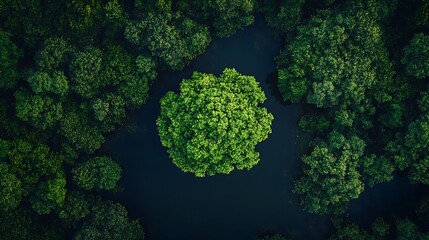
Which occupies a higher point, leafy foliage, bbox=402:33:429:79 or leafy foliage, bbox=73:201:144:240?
leafy foliage, bbox=402:33:429:79

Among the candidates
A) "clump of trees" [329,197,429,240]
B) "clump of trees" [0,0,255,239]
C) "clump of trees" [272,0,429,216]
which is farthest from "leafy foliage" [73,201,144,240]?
"clump of trees" [329,197,429,240]

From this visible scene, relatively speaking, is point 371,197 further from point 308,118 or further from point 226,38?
point 226,38

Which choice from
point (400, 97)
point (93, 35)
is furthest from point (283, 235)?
point (93, 35)

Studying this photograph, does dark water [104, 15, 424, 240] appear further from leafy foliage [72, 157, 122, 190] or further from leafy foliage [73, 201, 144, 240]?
leafy foliage [72, 157, 122, 190]

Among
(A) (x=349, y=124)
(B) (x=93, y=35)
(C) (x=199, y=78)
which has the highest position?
(B) (x=93, y=35)

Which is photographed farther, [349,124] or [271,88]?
[271,88]

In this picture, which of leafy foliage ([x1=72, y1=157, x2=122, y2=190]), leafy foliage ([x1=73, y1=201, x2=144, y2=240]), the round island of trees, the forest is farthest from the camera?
leafy foliage ([x1=72, y1=157, x2=122, y2=190])

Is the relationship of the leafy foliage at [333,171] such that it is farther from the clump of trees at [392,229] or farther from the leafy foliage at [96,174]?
the leafy foliage at [96,174]

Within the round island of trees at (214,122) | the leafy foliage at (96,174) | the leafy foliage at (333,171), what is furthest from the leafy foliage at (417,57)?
the leafy foliage at (96,174)
